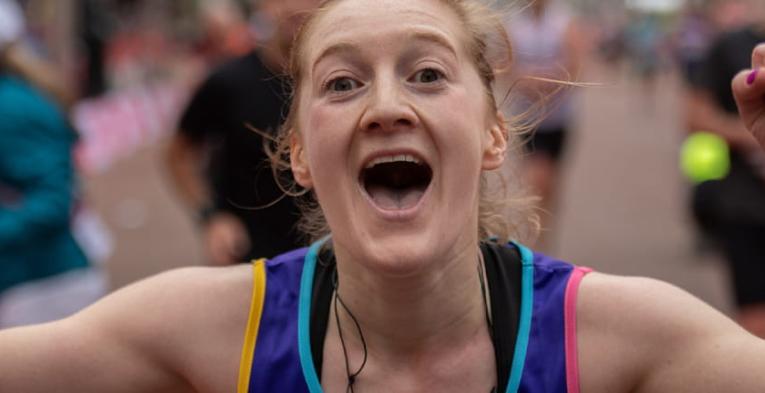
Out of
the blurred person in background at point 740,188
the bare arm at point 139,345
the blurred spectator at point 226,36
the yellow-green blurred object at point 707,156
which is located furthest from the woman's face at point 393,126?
the blurred spectator at point 226,36

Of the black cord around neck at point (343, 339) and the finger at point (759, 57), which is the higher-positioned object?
the finger at point (759, 57)

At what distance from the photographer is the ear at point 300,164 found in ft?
8.84

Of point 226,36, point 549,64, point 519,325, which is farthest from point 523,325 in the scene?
point 226,36

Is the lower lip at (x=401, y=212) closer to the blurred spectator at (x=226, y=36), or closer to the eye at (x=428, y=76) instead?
the eye at (x=428, y=76)

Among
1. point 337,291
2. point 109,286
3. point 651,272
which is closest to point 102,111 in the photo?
point 109,286

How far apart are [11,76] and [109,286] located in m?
3.85

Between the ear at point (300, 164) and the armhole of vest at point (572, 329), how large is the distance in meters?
0.59

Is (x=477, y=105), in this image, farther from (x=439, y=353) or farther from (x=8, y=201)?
(x=8, y=201)

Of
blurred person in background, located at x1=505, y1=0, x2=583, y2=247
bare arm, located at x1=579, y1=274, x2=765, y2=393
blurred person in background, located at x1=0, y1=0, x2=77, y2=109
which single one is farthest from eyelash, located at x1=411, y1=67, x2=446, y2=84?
blurred person in background, located at x1=505, y1=0, x2=583, y2=247

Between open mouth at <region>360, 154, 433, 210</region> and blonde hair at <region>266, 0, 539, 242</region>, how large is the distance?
196 millimetres

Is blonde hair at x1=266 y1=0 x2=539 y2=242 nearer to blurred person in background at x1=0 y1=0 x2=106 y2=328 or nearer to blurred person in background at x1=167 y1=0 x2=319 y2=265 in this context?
blurred person in background at x1=167 y1=0 x2=319 y2=265

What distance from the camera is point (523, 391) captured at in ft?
8.04

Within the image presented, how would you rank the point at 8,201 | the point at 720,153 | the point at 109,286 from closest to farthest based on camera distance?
1. the point at 8,201
2. the point at 720,153
3. the point at 109,286

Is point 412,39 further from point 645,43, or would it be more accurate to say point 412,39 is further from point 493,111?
point 645,43
